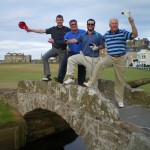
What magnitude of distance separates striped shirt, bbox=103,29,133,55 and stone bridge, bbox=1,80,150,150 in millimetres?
1309

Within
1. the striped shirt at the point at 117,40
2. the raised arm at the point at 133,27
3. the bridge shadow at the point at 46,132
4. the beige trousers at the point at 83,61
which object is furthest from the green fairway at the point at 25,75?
the raised arm at the point at 133,27

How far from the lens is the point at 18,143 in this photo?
14.9m

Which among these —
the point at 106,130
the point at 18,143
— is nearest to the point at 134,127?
the point at 106,130

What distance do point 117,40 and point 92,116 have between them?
2.29 metres

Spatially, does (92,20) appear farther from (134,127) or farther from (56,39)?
(134,127)

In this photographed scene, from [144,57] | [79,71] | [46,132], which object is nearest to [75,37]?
[79,71]

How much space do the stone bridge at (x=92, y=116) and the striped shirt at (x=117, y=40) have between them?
131 cm

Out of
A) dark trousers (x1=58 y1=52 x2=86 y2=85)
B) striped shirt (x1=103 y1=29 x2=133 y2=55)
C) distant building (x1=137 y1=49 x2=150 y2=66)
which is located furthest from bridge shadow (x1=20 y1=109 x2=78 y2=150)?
distant building (x1=137 y1=49 x2=150 y2=66)

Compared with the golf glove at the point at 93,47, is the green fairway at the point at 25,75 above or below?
below

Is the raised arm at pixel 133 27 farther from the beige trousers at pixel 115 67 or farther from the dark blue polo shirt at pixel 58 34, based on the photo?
the dark blue polo shirt at pixel 58 34

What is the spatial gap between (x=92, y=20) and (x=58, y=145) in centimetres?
944

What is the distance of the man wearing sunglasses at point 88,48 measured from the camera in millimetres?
9880

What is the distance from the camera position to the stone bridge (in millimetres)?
7625

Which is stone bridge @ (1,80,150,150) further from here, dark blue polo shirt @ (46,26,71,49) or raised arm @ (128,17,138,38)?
raised arm @ (128,17,138,38)
